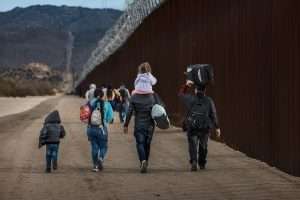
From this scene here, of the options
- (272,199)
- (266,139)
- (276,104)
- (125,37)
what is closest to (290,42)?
(276,104)

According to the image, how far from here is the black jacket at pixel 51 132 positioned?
47.4 ft

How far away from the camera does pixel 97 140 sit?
14.4 m

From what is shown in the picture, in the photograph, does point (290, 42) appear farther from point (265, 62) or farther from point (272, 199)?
point (272, 199)

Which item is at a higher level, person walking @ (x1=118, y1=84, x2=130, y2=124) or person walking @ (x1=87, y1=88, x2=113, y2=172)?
person walking @ (x1=87, y1=88, x2=113, y2=172)

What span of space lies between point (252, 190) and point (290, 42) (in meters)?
2.61

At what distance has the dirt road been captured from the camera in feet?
37.2

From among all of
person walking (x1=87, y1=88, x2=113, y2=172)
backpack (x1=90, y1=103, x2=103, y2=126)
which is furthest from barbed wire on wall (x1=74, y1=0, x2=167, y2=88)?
backpack (x1=90, y1=103, x2=103, y2=126)

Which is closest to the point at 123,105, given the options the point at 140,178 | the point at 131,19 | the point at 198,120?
the point at 131,19

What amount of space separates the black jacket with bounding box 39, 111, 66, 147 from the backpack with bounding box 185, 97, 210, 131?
6.84 feet

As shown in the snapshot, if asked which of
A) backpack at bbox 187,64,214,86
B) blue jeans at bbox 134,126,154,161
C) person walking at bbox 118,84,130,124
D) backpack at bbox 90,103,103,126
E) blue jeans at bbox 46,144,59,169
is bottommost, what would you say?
person walking at bbox 118,84,130,124

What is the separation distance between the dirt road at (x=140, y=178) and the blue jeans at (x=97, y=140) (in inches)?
11.2

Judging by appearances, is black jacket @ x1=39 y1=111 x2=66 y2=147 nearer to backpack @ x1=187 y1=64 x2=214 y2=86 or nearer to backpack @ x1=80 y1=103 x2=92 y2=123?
backpack @ x1=80 y1=103 x2=92 y2=123

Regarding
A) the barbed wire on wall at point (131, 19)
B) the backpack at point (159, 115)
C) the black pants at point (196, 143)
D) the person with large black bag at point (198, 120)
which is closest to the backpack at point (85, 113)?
the backpack at point (159, 115)

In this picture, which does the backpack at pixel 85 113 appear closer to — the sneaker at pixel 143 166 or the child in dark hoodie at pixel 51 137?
the child in dark hoodie at pixel 51 137
